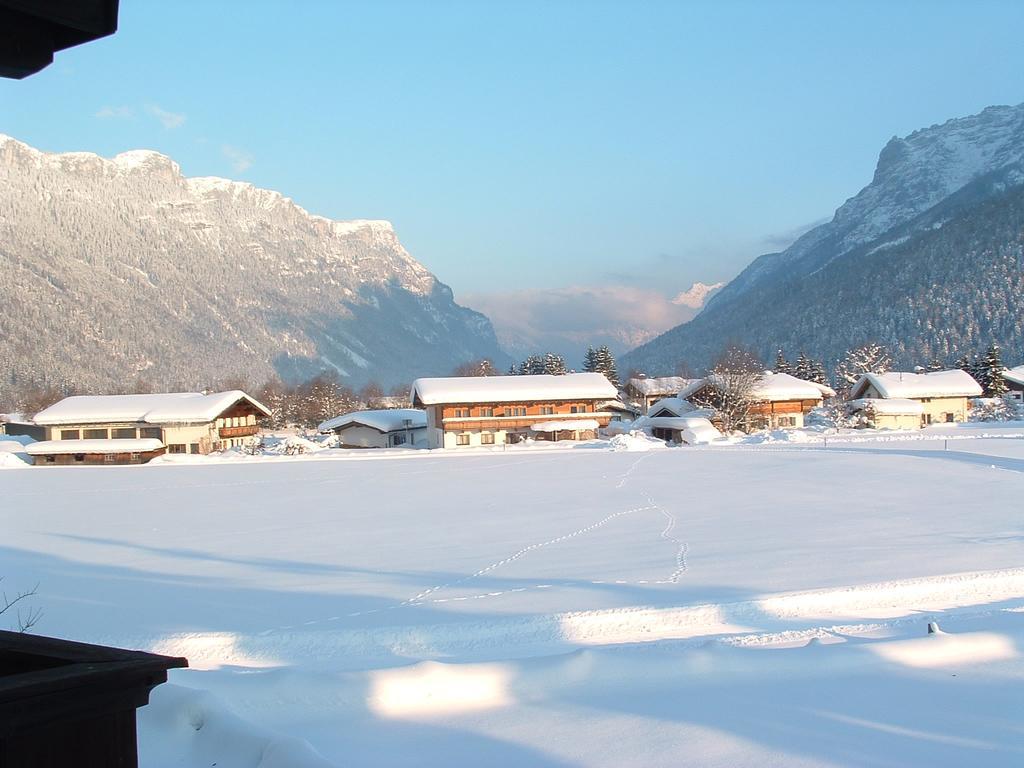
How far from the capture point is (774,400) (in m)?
57.7

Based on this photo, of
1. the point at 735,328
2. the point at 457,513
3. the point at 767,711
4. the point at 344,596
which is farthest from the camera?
the point at 735,328

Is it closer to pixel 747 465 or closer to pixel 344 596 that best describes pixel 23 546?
pixel 344 596

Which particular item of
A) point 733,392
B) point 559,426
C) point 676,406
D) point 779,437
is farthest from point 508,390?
point 779,437

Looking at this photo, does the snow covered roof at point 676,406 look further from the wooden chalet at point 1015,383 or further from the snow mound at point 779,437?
the wooden chalet at point 1015,383

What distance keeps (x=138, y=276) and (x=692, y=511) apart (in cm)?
20841

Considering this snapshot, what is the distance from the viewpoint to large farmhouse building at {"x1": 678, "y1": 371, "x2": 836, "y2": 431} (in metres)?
57.0

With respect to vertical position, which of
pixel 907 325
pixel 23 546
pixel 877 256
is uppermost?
pixel 877 256

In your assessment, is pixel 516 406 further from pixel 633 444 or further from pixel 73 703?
pixel 73 703

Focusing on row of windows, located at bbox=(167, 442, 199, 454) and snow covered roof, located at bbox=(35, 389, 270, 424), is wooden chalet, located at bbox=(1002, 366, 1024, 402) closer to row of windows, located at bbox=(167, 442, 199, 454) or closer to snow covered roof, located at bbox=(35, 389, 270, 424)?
snow covered roof, located at bbox=(35, 389, 270, 424)

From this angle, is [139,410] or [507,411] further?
[507,411]

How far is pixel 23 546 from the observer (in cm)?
1759

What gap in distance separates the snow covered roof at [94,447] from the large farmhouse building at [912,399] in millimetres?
49104

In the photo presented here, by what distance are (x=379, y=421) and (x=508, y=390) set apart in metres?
12.2

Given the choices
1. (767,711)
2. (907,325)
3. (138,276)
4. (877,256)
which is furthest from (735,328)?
(767,711)
